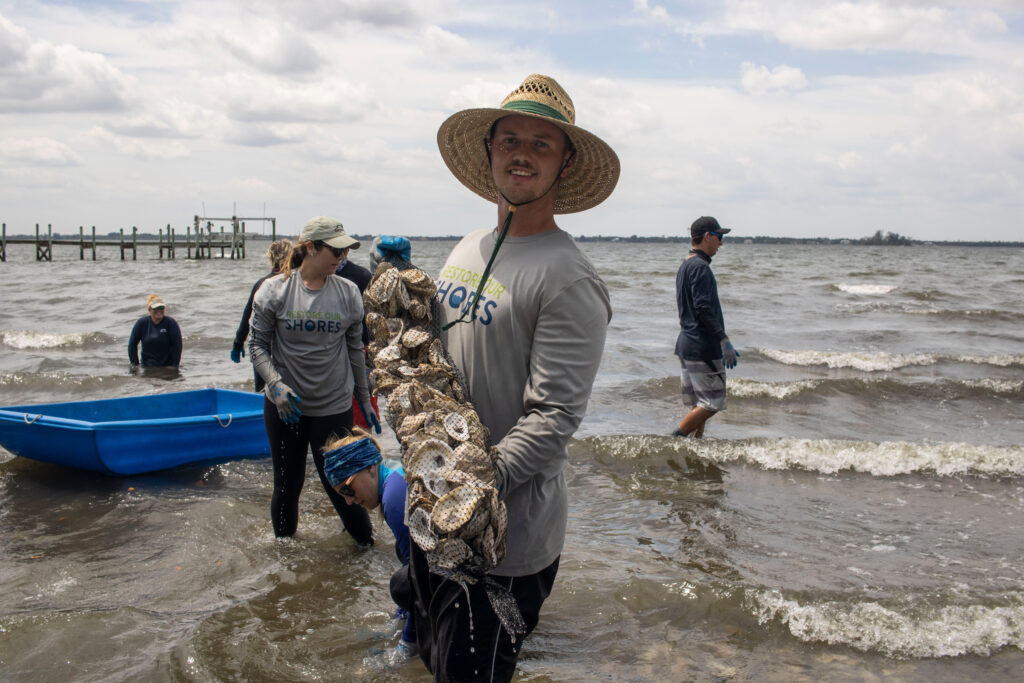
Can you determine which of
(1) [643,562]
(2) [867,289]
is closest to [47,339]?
(1) [643,562]

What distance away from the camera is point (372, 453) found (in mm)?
2490

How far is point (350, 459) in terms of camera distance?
8.11ft

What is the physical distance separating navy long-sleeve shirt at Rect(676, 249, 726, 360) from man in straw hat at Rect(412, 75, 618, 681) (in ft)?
16.7

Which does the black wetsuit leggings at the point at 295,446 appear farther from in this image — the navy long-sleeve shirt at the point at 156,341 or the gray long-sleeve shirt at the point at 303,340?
the navy long-sleeve shirt at the point at 156,341

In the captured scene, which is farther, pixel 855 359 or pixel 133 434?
pixel 855 359

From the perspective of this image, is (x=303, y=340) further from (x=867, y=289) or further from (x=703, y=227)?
(x=867, y=289)

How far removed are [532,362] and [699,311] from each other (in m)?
5.48

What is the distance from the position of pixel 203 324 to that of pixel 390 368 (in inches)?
728

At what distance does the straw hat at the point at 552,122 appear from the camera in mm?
→ 2154

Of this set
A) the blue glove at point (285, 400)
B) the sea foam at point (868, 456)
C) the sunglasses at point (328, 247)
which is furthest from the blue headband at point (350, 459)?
the sea foam at point (868, 456)

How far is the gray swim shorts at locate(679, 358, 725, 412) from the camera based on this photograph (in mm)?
7457

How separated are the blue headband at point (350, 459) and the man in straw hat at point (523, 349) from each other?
0.38m

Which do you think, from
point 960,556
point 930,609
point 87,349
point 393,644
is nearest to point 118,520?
point 393,644

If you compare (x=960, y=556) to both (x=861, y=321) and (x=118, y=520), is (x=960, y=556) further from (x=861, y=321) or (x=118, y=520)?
(x=861, y=321)
